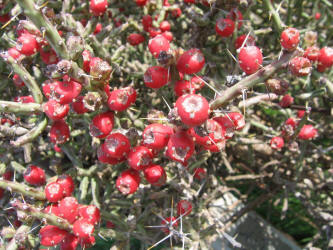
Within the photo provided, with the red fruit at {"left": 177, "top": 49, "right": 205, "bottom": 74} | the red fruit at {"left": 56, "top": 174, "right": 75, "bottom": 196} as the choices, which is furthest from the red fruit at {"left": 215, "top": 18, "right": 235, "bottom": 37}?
the red fruit at {"left": 56, "top": 174, "right": 75, "bottom": 196}

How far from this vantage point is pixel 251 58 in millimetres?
1316

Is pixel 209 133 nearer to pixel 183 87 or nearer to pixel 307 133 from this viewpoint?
pixel 183 87

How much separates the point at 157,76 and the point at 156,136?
303mm

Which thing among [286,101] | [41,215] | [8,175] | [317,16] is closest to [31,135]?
[41,215]

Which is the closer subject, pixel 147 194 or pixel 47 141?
pixel 147 194

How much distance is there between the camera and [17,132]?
1.73 m

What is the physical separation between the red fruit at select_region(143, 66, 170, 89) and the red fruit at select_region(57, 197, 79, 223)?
2.49 feet

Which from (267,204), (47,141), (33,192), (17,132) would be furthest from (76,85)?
(267,204)

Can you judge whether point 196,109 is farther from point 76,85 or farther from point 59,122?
point 59,122

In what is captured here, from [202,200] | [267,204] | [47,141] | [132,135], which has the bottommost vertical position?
[267,204]

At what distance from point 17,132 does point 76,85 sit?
22.2 inches

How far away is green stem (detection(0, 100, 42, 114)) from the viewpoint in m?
1.46

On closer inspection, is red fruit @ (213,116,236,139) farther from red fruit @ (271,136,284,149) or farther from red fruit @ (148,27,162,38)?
red fruit @ (148,27,162,38)

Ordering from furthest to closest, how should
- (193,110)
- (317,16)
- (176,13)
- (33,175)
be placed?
1. (317,16)
2. (176,13)
3. (33,175)
4. (193,110)
